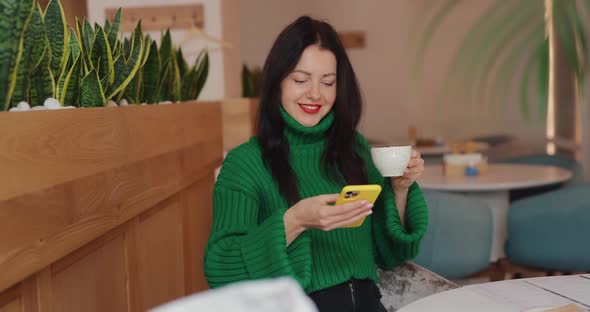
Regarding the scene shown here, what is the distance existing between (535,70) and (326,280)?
18.5 feet

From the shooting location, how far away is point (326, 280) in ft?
5.27

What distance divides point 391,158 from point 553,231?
6.26 ft

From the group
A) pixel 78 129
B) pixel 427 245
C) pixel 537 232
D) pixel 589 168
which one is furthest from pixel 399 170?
pixel 589 168

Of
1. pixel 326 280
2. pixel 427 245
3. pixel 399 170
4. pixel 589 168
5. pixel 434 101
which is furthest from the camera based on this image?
pixel 434 101

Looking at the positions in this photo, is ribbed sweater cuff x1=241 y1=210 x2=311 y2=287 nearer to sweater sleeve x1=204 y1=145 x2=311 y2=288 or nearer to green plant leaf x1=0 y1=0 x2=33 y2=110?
sweater sleeve x1=204 y1=145 x2=311 y2=288

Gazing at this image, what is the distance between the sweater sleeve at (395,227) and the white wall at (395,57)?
5399mm

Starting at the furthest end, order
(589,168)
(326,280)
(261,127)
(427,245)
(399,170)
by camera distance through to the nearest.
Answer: (589,168) < (427,245) < (261,127) < (326,280) < (399,170)

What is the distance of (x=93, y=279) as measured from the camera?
1.48m

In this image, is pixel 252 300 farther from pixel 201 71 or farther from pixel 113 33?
pixel 201 71

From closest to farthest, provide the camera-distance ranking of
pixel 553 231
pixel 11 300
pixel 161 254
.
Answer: pixel 11 300
pixel 161 254
pixel 553 231

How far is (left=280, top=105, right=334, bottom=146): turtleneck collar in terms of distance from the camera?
1.72 metres

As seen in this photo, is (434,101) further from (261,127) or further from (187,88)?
(261,127)

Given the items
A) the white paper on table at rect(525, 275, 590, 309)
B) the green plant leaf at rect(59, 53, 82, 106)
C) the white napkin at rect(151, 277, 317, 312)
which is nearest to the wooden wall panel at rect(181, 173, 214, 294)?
the green plant leaf at rect(59, 53, 82, 106)

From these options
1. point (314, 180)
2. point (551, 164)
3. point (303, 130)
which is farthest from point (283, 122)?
point (551, 164)
